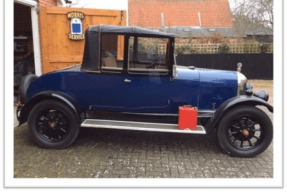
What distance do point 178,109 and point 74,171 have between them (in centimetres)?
186

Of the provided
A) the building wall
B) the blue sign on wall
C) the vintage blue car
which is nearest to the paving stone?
the vintage blue car

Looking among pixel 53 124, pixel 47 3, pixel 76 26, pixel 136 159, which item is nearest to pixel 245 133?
→ pixel 136 159

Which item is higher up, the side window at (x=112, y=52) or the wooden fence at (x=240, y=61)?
the wooden fence at (x=240, y=61)

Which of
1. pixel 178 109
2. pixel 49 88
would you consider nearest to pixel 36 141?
pixel 49 88

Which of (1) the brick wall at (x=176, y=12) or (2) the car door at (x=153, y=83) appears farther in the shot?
(1) the brick wall at (x=176, y=12)

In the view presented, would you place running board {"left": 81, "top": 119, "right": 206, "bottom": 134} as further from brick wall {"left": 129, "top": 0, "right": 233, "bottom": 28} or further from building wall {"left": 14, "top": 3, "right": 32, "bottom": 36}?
brick wall {"left": 129, "top": 0, "right": 233, "bottom": 28}

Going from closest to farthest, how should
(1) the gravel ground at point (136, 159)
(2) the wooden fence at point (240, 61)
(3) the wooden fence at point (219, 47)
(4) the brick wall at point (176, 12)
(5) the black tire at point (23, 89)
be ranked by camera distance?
(1) the gravel ground at point (136, 159), (5) the black tire at point (23, 89), (2) the wooden fence at point (240, 61), (3) the wooden fence at point (219, 47), (4) the brick wall at point (176, 12)

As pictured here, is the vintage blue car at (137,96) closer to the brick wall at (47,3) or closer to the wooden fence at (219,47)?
the brick wall at (47,3)

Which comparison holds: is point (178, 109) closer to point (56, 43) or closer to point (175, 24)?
point (56, 43)

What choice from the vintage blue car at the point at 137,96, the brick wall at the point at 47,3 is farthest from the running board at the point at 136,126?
the brick wall at the point at 47,3

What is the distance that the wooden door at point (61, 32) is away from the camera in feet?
23.4

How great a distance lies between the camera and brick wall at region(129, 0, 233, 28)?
20653 millimetres

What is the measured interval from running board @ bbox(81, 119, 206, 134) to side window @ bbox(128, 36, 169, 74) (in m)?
0.85

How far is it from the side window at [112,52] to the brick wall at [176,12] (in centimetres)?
1640
